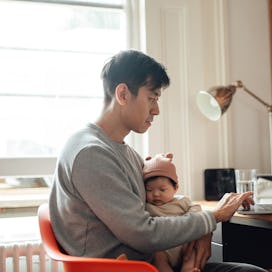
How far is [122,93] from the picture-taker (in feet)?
5.22

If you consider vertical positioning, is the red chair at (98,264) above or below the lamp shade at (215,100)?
below

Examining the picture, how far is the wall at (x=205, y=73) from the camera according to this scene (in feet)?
8.55

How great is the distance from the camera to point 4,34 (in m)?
2.59

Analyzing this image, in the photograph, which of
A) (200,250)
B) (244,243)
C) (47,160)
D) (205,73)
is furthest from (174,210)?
(205,73)

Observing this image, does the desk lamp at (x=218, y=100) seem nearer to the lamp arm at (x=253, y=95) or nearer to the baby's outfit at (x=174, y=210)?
the lamp arm at (x=253, y=95)

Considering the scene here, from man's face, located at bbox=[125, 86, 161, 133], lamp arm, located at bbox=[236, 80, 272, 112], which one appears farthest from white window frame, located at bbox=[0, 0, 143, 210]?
man's face, located at bbox=[125, 86, 161, 133]

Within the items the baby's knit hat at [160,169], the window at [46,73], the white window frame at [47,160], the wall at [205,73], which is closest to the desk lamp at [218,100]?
the wall at [205,73]

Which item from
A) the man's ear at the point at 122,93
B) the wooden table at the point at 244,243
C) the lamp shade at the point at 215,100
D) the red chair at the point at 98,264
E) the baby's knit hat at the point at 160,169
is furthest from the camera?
the lamp shade at the point at 215,100

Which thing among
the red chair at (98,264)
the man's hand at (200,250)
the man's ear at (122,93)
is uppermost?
the man's ear at (122,93)

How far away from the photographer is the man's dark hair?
5.21 ft

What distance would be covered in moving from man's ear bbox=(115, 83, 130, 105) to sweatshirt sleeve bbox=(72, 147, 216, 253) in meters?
0.20

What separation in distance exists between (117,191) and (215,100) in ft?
3.87

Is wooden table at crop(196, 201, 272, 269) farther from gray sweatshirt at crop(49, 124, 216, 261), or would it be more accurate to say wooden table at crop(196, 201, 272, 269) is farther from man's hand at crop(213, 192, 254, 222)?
gray sweatshirt at crop(49, 124, 216, 261)

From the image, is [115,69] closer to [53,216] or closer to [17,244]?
[53,216]
